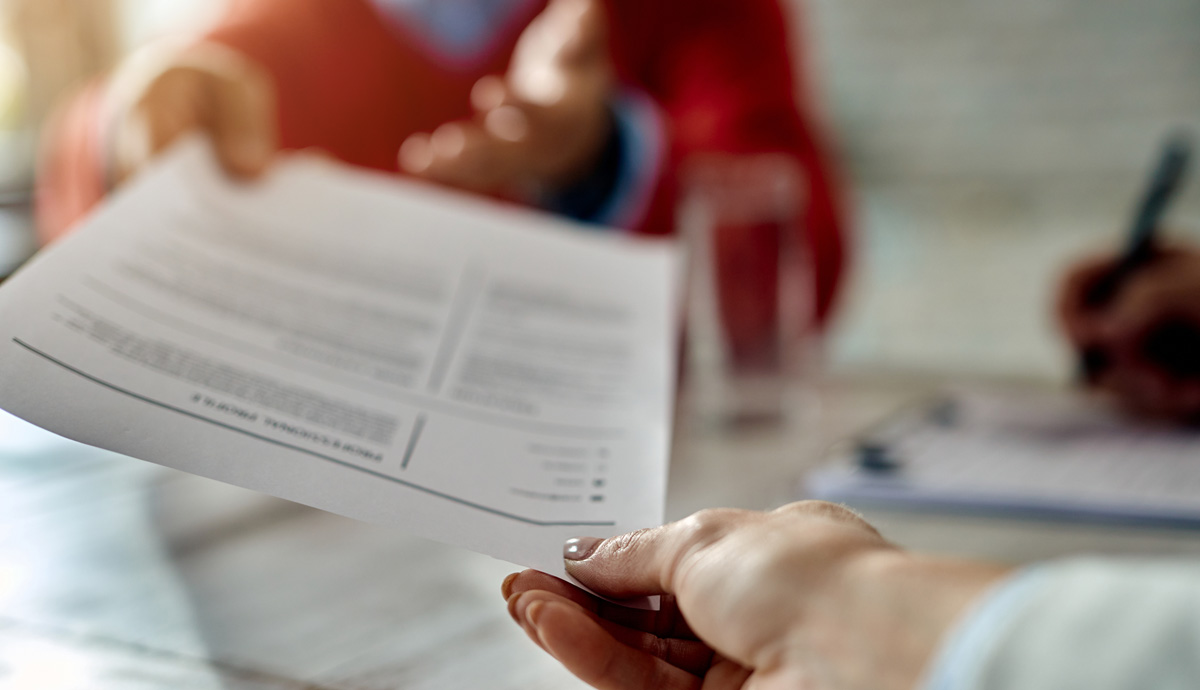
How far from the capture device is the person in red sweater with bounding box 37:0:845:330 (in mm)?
546

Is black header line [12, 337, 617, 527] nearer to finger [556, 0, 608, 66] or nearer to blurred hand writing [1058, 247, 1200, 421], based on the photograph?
blurred hand writing [1058, 247, 1200, 421]

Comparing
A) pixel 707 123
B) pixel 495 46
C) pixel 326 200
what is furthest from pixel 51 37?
pixel 326 200

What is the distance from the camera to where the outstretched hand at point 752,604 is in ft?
0.48

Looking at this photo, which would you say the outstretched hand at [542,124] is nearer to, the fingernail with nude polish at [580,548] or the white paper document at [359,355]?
the white paper document at [359,355]

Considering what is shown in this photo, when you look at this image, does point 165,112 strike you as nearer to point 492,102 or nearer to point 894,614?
point 492,102

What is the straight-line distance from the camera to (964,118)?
2.49 metres

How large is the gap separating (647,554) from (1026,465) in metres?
0.30

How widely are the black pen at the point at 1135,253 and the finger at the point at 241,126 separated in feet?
1.75

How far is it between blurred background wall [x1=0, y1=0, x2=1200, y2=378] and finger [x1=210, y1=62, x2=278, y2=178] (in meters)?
1.82

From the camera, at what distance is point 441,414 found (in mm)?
265

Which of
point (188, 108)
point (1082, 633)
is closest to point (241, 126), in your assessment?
point (188, 108)

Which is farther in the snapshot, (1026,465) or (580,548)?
(1026,465)

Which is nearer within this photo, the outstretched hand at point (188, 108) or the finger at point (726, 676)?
the finger at point (726, 676)

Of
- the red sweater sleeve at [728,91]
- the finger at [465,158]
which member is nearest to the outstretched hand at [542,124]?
the finger at [465,158]
